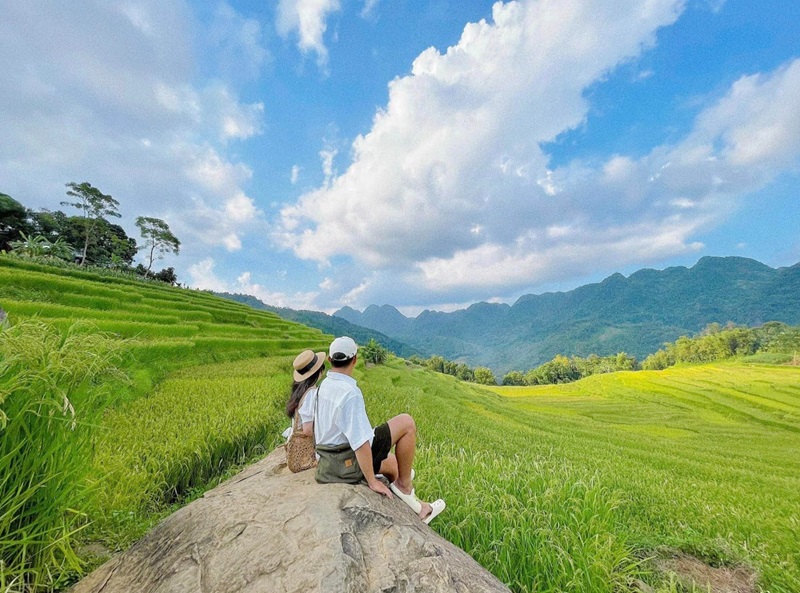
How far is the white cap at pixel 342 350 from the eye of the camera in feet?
10.8

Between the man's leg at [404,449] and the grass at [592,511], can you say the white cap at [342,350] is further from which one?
the grass at [592,511]

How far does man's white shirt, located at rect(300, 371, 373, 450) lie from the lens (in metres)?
3.02

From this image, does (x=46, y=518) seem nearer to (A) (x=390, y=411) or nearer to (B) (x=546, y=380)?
(A) (x=390, y=411)

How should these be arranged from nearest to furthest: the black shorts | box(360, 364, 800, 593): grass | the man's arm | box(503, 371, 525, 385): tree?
the man's arm, box(360, 364, 800, 593): grass, the black shorts, box(503, 371, 525, 385): tree

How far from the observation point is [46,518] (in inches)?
85.0

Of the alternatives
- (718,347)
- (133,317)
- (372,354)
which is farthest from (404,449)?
(718,347)

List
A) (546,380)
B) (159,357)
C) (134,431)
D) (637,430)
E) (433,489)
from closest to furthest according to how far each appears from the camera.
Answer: (433,489)
(134,431)
(159,357)
(637,430)
(546,380)

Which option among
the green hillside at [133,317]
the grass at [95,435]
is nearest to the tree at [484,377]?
the green hillside at [133,317]

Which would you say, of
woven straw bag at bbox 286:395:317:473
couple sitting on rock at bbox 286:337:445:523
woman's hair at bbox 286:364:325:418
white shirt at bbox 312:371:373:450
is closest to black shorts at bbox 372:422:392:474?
couple sitting on rock at bbox 286:337:445:523

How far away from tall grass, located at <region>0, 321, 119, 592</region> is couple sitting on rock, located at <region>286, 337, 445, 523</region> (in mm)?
1684

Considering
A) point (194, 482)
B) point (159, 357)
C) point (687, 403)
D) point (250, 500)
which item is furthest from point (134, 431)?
→ point (687, 403)

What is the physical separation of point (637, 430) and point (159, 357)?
101 ft

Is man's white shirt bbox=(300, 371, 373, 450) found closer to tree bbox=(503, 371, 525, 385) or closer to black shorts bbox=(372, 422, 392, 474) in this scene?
black shorts bbox=(372, 422, 392, 474)

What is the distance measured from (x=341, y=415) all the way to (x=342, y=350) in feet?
2.00
